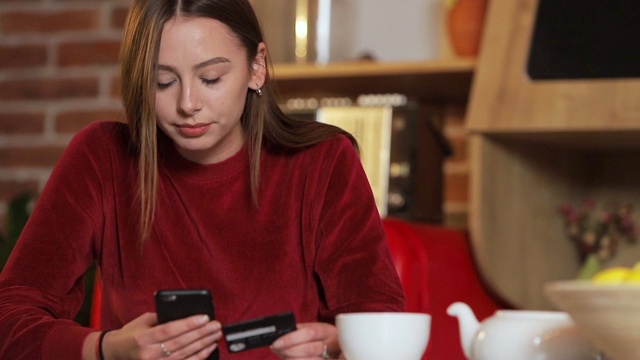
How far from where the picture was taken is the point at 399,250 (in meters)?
1.86

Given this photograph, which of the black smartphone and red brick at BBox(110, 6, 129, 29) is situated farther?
red brick at BBox(110, 6, 129, 29)

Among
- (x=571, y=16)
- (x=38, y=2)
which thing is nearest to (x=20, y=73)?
(x=38, y=2)

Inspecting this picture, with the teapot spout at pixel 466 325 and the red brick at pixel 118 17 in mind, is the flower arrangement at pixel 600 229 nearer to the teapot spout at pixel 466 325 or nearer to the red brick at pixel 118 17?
the red brick at pixel 118 17

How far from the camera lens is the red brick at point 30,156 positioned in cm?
276

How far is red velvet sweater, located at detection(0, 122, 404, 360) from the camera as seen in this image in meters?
1.39

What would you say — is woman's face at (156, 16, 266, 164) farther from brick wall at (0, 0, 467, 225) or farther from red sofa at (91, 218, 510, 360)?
brick wall at (0, 0, 467, 225)

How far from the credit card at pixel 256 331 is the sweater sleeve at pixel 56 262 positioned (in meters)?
0.29

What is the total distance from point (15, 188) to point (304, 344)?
6.08 ft

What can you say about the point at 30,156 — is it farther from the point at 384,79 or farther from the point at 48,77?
the point at 384,79

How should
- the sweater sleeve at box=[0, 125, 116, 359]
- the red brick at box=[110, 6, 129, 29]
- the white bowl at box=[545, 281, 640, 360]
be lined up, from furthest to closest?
the red brick at box=[110, 6, 129, 29] → the sweater sleeve at box=[0, 125, 116, 359] → the white bowl at box=[545, 281, 640, 360]

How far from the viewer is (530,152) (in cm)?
220

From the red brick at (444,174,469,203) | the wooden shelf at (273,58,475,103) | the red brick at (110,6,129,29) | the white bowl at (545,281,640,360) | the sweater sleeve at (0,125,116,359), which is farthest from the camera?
the red brick at (110,6,129,29)

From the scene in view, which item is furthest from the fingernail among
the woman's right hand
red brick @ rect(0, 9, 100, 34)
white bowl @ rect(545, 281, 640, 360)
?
red brick @ rect(0, 9, 100, 34)

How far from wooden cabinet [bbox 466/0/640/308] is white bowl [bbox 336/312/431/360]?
1.06m
